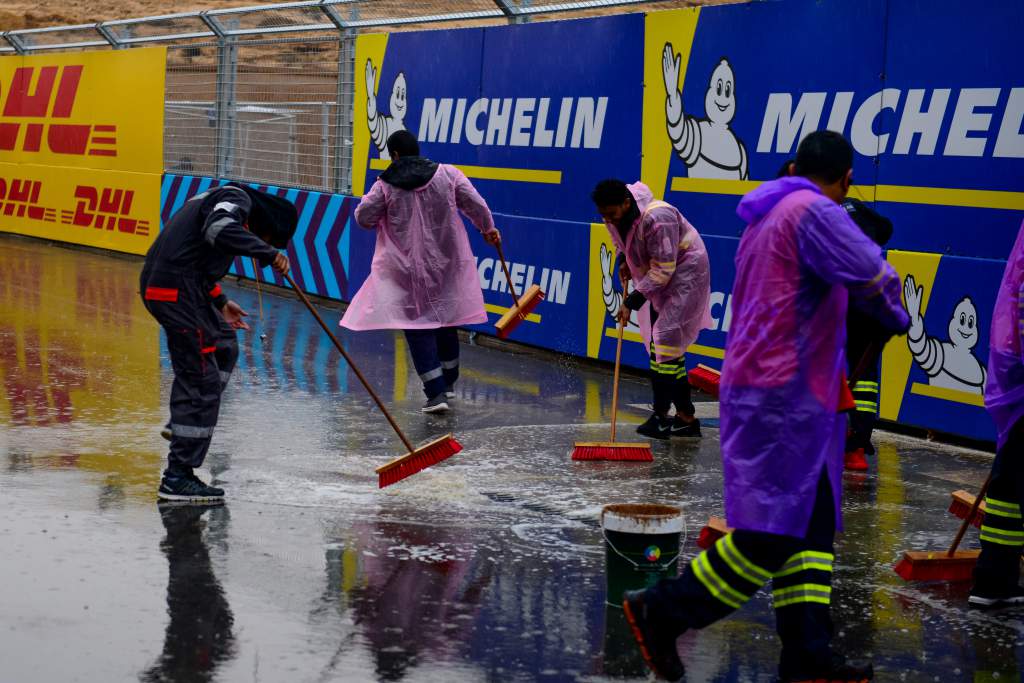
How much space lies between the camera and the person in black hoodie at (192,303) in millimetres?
6707

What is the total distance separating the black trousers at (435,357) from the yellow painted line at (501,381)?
72 centimetres

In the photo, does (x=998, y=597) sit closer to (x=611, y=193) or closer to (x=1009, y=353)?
(x=1009, y=353)

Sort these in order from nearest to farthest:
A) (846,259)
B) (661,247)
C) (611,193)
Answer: (846,259) < (611,193) < (661,247)

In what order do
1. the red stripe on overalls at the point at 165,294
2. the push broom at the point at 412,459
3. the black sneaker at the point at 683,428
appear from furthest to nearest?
the black sneaker at the point at 683,428 → the push broom at the point at 412,459 → the red stripe on overalls at the point at 165,294

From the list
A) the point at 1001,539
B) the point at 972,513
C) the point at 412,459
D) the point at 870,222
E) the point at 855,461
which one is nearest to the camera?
the point at 1001,539

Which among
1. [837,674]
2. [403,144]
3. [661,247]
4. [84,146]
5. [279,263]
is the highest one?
[84,146]

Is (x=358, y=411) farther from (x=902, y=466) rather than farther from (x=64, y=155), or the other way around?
(x=64, y=155)

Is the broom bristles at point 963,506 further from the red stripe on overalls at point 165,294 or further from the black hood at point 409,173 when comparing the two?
the black hood at point 409,173

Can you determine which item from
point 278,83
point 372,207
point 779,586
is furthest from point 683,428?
point 278,83

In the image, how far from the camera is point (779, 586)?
456 centimetres

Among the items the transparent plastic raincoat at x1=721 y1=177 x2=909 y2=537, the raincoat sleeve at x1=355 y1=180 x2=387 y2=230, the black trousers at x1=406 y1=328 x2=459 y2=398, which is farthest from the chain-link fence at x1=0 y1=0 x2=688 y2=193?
the transparent plastic raincoat at x1=721 y1=177 x2=909 y2=537

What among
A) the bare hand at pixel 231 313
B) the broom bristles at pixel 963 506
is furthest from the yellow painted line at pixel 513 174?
the broom bristles at pixel 963 506

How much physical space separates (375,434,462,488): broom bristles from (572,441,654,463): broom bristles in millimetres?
1107

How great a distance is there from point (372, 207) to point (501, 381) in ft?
6.55
